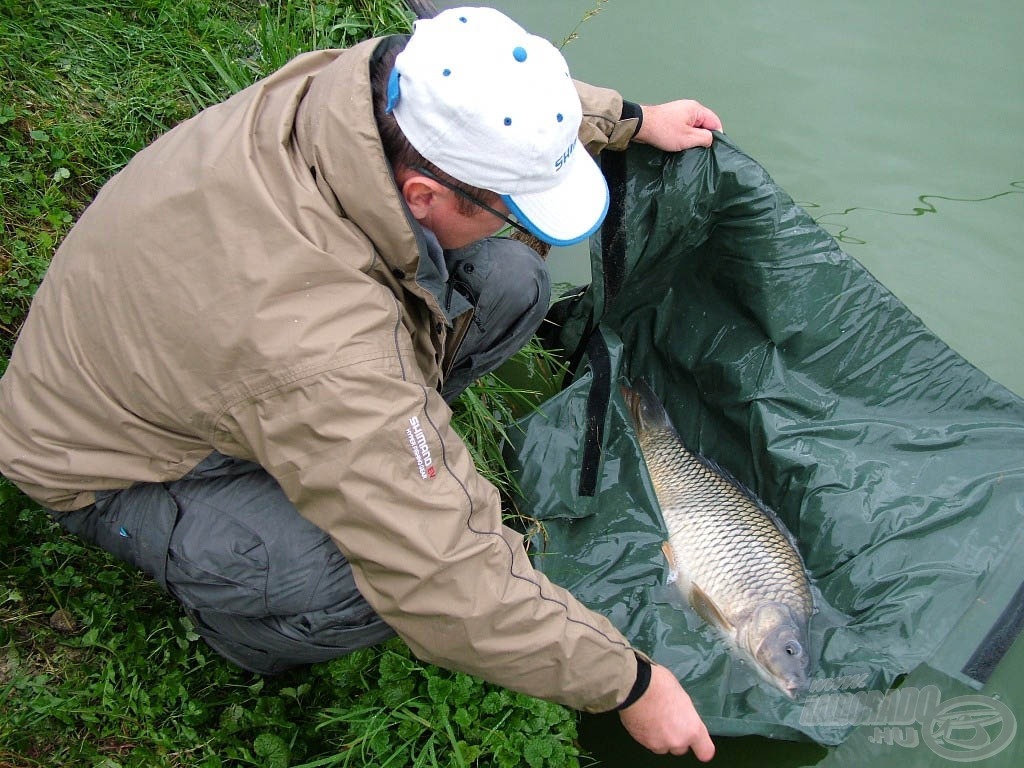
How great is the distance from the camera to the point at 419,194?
1.65 m

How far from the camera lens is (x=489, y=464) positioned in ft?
8.75

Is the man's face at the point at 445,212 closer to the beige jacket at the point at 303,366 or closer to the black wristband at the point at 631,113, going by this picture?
the beige jacket at the point at 303,366

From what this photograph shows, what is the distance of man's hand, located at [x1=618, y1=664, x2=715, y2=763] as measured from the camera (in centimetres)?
179

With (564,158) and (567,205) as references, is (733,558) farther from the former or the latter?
(564,158)

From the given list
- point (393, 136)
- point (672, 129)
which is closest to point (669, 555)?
point (672, 129)

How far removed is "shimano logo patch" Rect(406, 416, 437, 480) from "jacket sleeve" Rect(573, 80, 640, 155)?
114cm

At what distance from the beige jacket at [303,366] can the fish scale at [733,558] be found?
835 millimetres

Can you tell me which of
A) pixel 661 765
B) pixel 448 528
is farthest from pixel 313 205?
pixel 661 765

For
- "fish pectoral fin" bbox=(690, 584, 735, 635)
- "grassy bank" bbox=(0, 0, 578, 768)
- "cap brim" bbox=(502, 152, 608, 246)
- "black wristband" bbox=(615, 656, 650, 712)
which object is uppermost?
"cap brim" bbox=(502, 152, 608, 246)

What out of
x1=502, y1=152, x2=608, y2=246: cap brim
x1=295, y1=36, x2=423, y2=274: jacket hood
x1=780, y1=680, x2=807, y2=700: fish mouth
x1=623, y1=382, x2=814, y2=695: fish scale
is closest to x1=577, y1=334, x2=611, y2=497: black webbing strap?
x1=623, y1=382, x2=814, y2=695: fish scale

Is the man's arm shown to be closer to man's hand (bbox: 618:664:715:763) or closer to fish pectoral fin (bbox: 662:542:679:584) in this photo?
fish pectoral fin (bbox: 662:542:679:584)

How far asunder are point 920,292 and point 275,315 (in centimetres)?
295

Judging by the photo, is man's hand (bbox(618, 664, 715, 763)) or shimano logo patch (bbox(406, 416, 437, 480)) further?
man's hand (bbox(618, 664, 715, 763))

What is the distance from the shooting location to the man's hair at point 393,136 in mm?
1597
